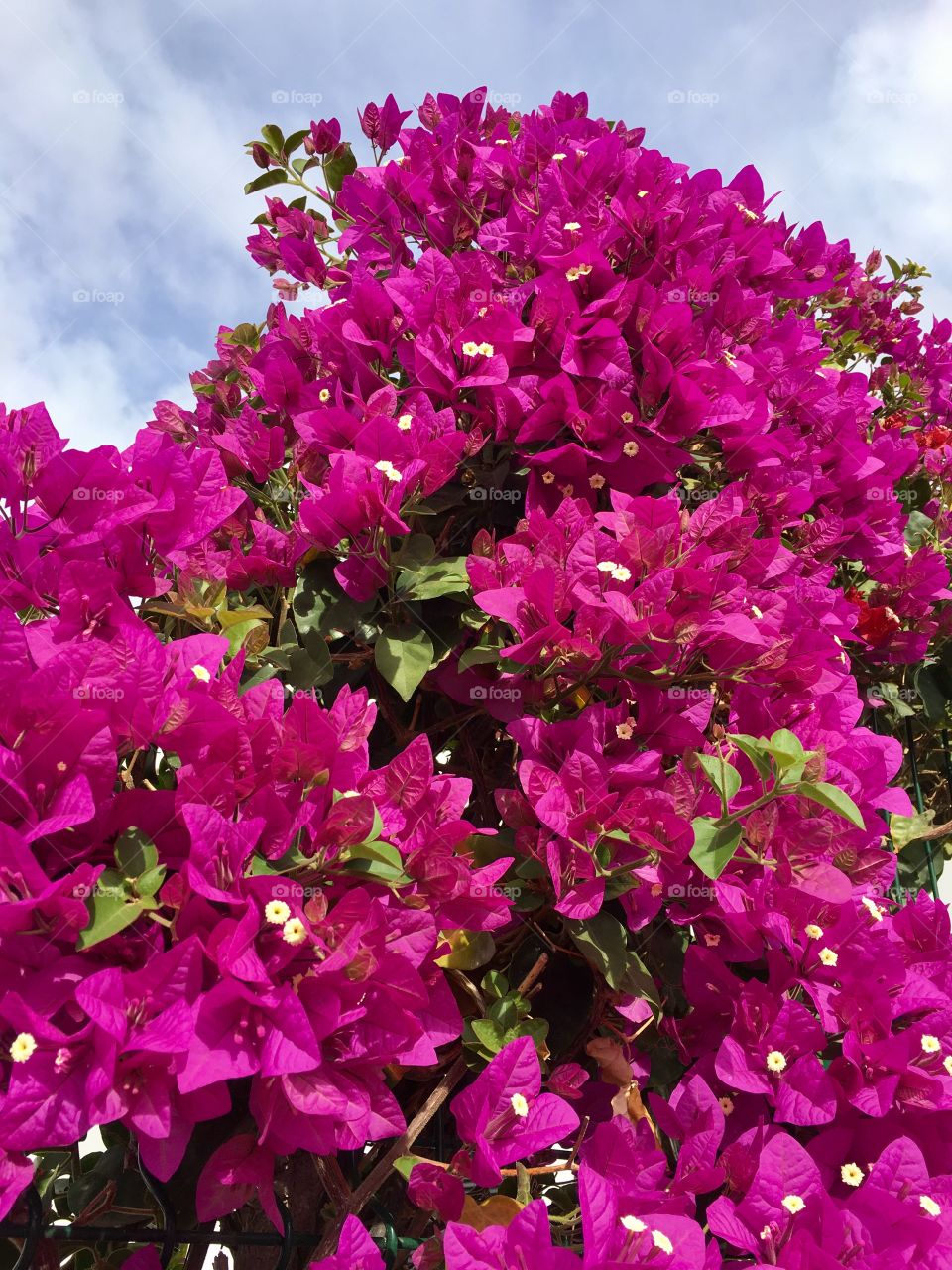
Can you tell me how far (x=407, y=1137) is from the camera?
105 cm

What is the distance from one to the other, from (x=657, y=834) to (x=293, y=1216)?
2.11ft

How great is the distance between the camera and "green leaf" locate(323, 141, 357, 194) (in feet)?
6.99

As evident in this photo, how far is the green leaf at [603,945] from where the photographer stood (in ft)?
3.55

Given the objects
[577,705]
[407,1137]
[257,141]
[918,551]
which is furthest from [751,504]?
[257,141]

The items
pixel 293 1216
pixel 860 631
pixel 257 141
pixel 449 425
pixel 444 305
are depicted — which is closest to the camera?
pixel 293 1216

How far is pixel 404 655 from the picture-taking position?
1194 mm

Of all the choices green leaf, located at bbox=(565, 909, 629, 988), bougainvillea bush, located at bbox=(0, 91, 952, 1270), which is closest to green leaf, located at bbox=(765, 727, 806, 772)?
bougainvillea bush, located at bbox=(0, 91, 952, 1270)

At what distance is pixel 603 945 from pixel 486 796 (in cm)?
36

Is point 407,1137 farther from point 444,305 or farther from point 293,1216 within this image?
point 444,305

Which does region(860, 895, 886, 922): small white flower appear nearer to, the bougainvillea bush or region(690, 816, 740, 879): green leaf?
the bougainvillea bush

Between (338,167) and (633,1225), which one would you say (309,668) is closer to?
(633,1225)

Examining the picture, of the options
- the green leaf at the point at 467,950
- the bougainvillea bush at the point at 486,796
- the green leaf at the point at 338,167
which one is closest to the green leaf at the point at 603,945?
the bougainvillea bush at the point at 486,796

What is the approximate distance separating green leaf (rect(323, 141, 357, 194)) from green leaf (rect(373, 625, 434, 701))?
1361mm

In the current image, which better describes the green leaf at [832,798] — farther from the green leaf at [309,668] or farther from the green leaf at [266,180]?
the green leaf at [266,180]
